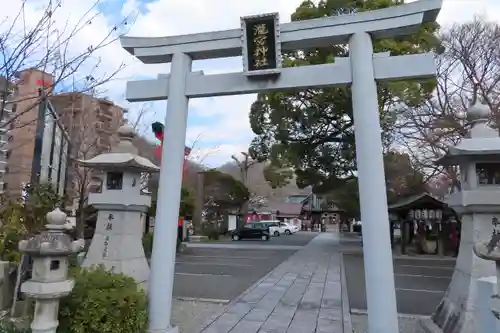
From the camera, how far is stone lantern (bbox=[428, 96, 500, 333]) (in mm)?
4664

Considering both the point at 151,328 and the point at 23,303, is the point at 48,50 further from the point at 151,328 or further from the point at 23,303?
the point at 151,328

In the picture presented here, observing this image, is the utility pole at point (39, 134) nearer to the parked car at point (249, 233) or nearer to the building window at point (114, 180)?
the building window at point (114, 180)

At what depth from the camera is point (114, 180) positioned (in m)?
6.39

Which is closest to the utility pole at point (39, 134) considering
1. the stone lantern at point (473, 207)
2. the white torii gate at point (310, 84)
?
the white torii gate at point (310, 84)

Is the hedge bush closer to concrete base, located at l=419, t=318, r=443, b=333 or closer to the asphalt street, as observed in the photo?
the asphalt street

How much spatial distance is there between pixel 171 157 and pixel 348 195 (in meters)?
14.6

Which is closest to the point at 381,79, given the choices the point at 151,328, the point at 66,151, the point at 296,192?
the point at 151,328

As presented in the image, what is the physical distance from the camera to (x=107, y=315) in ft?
14.2

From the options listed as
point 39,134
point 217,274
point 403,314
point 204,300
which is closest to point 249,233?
point 217,274

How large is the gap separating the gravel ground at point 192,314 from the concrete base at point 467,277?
11.4ft

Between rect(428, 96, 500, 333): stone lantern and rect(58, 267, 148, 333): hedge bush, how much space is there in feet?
13.3

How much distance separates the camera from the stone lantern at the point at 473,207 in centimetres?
466

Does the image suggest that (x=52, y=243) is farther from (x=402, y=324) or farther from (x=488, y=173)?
(x=488, y=173)

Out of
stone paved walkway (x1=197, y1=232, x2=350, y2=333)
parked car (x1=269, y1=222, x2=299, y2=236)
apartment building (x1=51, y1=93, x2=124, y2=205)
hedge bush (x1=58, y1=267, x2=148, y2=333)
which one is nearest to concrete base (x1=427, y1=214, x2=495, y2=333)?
stone paved walkway (x1=197, y1=232, x2=350, y2=333)
